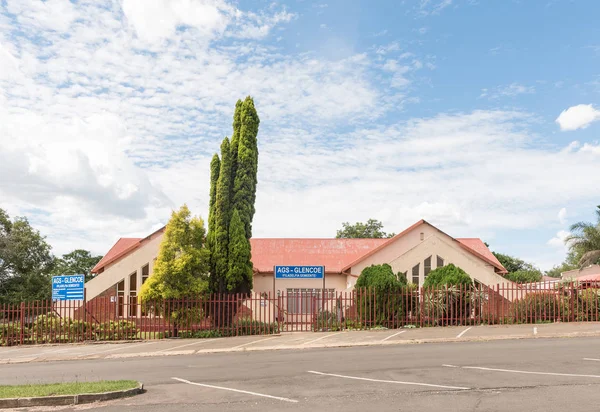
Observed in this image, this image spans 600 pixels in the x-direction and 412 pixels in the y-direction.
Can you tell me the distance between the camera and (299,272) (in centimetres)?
2595

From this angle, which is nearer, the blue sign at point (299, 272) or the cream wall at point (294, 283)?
the blue sign at point (299, 272)

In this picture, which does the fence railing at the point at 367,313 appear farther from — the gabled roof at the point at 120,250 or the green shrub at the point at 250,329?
the gabled roof at the point at 120,250

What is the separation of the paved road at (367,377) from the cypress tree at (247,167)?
1031 centimetres

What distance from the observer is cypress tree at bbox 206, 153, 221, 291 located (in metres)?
27.3

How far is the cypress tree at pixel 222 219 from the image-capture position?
27125mm

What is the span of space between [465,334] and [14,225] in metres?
35.6

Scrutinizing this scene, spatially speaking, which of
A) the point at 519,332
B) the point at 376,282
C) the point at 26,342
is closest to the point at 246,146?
the point at 376,282

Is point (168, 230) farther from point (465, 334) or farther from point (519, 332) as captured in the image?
point (519, 332)

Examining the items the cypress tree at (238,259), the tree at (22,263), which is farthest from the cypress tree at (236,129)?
the tree at (22,263)

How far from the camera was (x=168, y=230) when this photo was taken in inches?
1030

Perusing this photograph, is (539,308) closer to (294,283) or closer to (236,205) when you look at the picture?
(236,205)

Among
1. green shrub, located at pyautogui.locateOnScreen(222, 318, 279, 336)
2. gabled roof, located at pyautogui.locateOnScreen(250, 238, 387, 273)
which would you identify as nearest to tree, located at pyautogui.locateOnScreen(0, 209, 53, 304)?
gabled roof, located at pyautogui.locateOnScreen(250, 238, 387, 273)

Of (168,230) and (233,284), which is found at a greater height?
(168,230)

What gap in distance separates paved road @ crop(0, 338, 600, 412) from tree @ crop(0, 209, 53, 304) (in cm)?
2624
